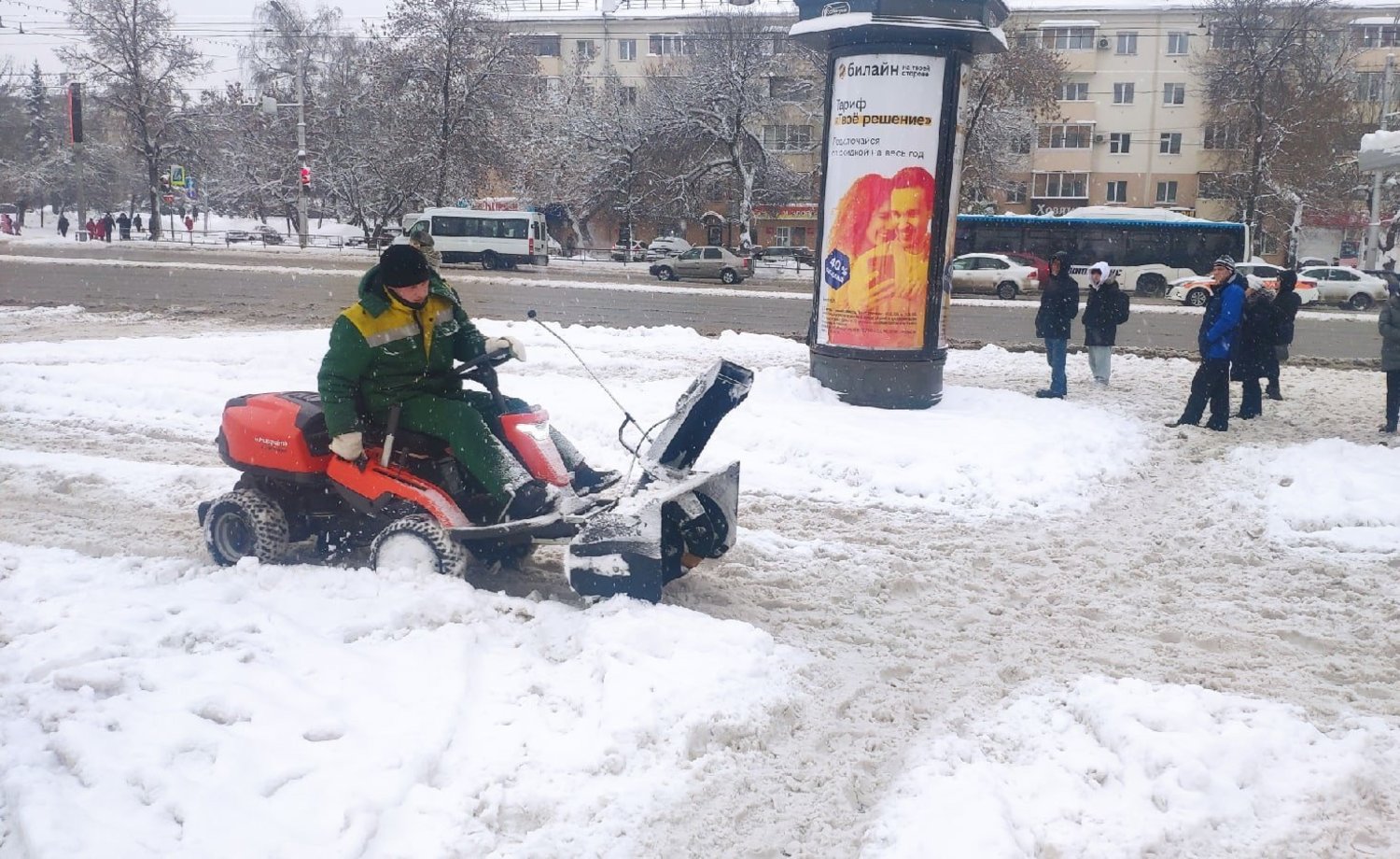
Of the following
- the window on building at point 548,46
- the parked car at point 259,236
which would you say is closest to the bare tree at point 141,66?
the parked car at point 259,236

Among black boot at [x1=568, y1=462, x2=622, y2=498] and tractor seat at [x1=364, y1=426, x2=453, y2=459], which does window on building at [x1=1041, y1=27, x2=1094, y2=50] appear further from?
tractor seat at [x1=364, y1=426, x2=453, y2=459]

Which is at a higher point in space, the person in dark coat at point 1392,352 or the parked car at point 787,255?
the parked car at point 787,255

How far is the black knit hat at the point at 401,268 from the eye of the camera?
530cm

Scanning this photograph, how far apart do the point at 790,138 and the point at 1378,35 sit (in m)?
33.4

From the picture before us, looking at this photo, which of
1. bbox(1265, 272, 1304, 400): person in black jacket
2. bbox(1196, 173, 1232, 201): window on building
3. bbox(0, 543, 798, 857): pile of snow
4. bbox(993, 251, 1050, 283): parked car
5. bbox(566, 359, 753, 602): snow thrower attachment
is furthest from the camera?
bbox(1196, 173, 1232, 201): window on building

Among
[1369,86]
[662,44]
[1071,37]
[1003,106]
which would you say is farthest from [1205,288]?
[662,44]

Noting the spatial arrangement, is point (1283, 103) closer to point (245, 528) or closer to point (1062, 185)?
point (1062, 185)

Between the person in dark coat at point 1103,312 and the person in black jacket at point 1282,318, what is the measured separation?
1624mm

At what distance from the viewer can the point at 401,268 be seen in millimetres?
5320

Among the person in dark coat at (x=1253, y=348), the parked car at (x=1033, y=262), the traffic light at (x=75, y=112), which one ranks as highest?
the traffic light at (x=75, y=112)

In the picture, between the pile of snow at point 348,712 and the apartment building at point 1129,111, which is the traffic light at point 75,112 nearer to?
the pile of snow at point 348,712

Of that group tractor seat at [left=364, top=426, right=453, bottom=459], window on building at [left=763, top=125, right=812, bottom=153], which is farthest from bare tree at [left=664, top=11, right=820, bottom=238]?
tractor seat at [left=364, top=426, right=453, bottom=459]

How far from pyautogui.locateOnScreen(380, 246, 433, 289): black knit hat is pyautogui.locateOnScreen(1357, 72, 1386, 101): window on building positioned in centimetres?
5732

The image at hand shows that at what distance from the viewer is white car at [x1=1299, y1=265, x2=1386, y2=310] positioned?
33375 millimetres
